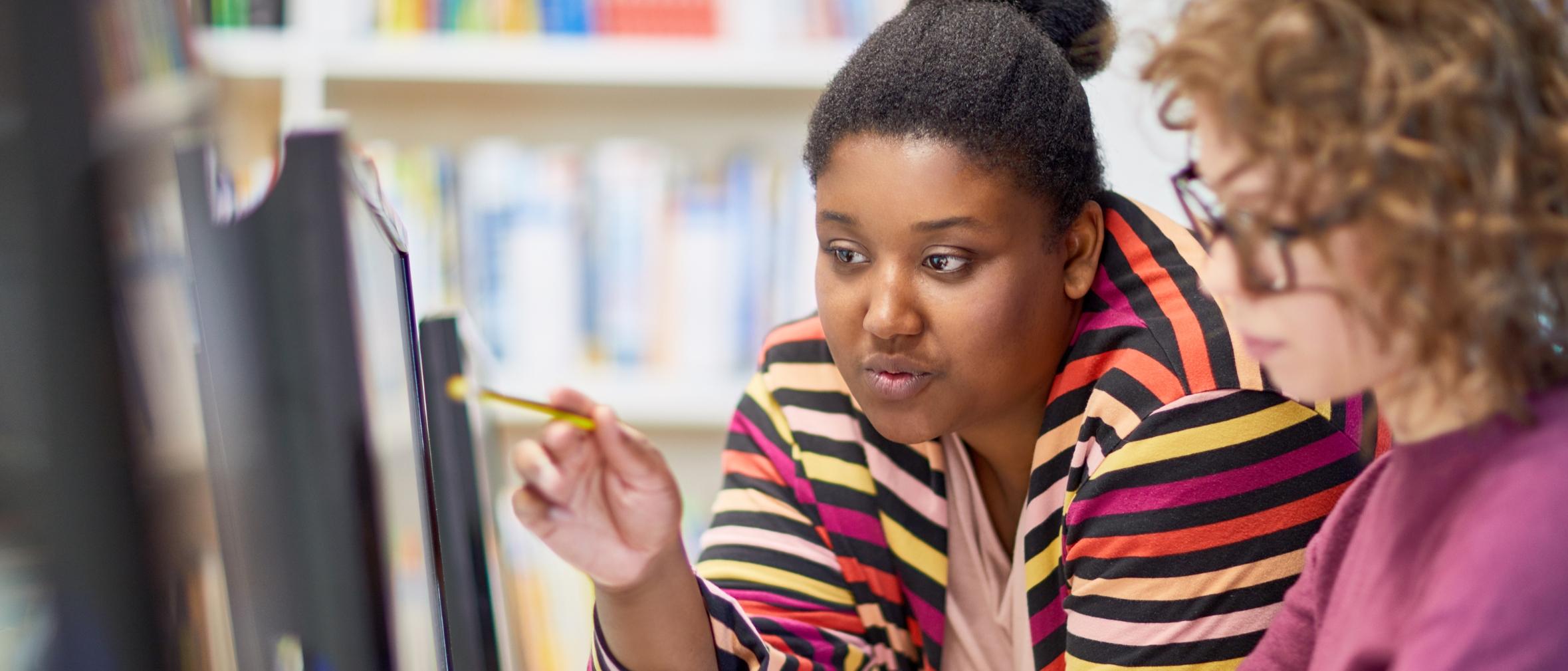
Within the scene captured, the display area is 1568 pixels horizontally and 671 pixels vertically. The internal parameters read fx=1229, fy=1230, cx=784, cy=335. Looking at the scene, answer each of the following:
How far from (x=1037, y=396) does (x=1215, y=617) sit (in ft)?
0.74

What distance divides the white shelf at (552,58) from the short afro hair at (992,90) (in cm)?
55

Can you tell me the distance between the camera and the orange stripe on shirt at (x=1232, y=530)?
2.45 ft

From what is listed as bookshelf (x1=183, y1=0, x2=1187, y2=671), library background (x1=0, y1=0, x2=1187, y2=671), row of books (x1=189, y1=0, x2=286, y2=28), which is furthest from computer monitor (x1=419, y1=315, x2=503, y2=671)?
row of books (x1=189, y1=0, x2=286, y2=28)

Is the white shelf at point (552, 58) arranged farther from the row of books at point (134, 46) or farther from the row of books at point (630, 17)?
the row of books at point (134, 46)

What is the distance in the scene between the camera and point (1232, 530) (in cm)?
75

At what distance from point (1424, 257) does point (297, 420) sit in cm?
41

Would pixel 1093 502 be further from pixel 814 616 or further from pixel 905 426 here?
Answer: pixel 814 616

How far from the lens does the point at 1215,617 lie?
74cm

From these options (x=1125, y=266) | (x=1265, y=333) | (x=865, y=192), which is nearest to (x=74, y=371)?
(x=1265, y=333)

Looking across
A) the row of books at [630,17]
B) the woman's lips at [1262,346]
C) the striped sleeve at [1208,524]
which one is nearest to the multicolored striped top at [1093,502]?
the striped sleeve at [1208,524]

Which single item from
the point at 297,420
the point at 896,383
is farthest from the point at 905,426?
the point at 297,420

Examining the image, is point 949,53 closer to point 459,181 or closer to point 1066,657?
point 1066,657

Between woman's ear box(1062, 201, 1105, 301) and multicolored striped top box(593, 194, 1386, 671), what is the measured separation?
14 millimetres

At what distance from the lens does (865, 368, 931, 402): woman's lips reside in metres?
0.83
